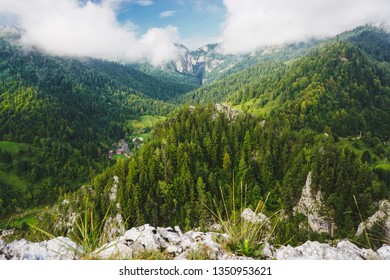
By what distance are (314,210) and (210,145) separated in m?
18.7

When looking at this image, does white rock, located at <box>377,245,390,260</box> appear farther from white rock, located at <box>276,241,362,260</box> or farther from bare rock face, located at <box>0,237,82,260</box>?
bare rock face, located at <box>0,237,82,260</box>

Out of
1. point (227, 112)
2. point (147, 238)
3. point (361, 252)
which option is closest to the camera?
point (147, 238)

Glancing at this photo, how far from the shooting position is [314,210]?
116 feet

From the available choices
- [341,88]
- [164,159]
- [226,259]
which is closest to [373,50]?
[341,88]

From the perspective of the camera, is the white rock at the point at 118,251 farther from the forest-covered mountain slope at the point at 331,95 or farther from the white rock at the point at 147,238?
the forest-covered mountain slope at the point at 331,95

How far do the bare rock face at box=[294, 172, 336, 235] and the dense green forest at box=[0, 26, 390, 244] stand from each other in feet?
2.32

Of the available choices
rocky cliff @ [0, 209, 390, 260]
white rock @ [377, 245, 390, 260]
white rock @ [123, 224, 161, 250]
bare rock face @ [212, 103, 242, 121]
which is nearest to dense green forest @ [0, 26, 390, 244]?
bare rock face @ [212, 103, 242, 121]

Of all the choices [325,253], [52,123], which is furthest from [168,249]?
[52,123]

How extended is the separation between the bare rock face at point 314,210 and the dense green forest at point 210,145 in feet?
2.32

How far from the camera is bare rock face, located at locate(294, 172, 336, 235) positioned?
3353cm

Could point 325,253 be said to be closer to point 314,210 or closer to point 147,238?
point 147,238

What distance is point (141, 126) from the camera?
14112 cm

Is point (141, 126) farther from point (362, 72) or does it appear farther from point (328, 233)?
point (328, 233)
